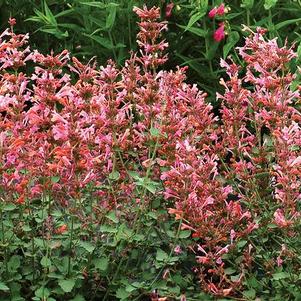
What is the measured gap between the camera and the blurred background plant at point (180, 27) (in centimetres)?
472

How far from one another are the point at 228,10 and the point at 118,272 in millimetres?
2224

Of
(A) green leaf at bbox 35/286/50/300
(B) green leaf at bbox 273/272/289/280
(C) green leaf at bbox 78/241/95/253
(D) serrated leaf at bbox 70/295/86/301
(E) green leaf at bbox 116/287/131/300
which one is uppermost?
(C) green leaf at bbox 78/241/95/253

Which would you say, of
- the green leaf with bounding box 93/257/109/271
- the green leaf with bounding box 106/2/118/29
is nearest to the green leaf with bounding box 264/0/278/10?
the green leaf with bounding box 106/2/118/29

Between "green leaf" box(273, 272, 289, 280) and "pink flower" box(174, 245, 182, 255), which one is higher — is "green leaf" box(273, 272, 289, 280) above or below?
above

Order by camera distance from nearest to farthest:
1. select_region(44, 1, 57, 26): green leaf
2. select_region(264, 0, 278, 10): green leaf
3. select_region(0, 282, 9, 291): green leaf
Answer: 1. select_region(0, 282, 9, 291): green leaf
2. select_region(264, 0, 278, 10): green leaf
3. select_region(44, 1, 57, 26): green leaf

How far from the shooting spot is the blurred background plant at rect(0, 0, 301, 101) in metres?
4.72

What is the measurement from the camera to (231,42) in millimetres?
4645

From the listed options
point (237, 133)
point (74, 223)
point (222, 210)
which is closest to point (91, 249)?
point (74, 223)

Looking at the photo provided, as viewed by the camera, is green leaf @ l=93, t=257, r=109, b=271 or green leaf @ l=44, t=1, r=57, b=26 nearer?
green leaf @ l=93, t=257, r=109, b=271

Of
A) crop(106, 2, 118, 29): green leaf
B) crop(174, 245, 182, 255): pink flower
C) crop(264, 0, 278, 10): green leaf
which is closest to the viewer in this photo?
crop(174, 245, 182, 255): pink flower

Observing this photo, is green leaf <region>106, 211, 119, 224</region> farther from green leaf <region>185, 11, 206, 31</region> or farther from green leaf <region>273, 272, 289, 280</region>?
green leaf <region>185, 11, 206, 31</region>

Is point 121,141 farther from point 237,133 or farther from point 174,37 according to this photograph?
point 174,37

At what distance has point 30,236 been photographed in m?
3.09

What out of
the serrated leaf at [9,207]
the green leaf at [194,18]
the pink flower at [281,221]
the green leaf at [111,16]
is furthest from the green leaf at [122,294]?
the green leaf at [111,16]
